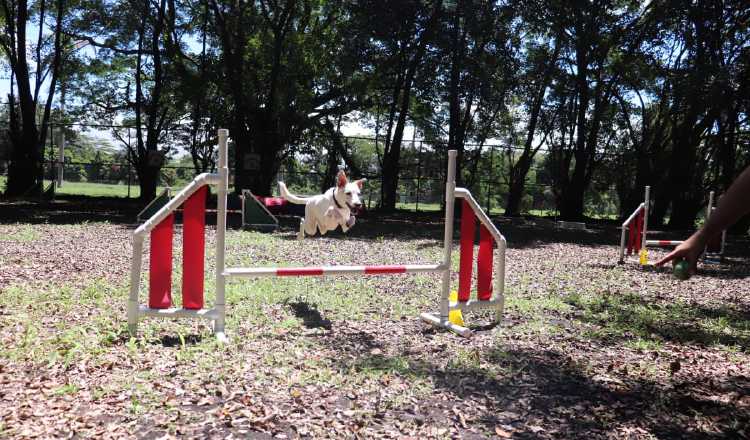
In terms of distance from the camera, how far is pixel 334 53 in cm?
2305

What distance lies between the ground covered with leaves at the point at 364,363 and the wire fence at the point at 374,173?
17.3 metres

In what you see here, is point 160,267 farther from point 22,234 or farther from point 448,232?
point 22,234

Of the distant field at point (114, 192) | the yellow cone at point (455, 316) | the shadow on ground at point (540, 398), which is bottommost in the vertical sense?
the shadow on ground at point (540, 398)

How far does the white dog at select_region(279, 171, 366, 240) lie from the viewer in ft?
19.1

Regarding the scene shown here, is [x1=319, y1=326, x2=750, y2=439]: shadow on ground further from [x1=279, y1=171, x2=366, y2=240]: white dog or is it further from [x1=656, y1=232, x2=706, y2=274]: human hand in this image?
[x1=656, y1=232, x2=706, y2=274]: human hand

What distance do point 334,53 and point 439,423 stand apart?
21.5m

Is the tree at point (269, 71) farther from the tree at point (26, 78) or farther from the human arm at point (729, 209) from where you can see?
the human arm at point (729, 209)

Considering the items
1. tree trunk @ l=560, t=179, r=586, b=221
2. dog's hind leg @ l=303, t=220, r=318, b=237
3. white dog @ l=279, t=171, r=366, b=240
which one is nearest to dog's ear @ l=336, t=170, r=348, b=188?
white dog @ l=279, t=171, r=366, b=240

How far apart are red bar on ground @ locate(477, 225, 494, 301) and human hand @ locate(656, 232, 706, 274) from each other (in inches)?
164

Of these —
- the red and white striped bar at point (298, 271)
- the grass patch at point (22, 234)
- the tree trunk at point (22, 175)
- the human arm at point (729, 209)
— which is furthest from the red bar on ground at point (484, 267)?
the tree trunk at point (22, 175)

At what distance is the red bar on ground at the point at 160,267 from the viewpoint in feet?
15.4

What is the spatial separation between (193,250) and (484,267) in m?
2.95

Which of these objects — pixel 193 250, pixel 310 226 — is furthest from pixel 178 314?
pixel 310 226

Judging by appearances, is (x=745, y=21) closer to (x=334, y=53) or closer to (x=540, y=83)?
(x=540, y=83)
